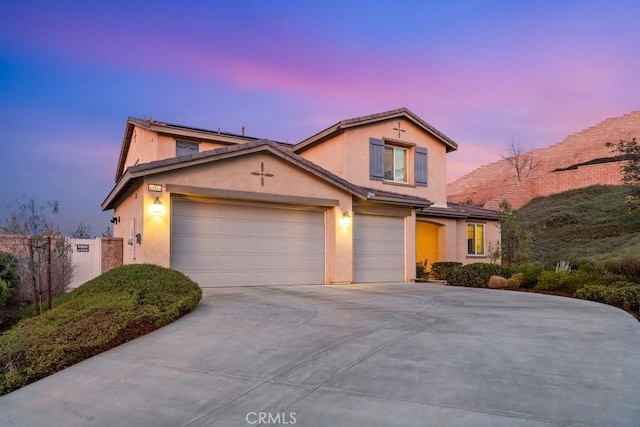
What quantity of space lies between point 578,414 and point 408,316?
165 inches

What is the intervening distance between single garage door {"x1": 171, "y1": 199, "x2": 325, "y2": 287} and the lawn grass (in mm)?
3106

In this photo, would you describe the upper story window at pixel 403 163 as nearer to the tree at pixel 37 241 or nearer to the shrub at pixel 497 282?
the shrub at pixel 497 282

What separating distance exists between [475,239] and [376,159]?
22.6 ft

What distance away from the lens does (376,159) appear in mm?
17188

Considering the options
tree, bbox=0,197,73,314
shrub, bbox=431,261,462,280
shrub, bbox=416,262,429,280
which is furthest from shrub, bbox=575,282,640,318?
tree, bbox=0,197,73,314

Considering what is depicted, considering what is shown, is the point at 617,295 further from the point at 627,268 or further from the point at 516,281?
the point at 516,281

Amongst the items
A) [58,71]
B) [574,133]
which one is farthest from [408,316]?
[574,133]

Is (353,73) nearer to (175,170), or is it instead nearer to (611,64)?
(175,170)

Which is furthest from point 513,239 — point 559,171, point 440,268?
point 559,171

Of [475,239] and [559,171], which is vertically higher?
[559,171]

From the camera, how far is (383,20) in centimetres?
1509

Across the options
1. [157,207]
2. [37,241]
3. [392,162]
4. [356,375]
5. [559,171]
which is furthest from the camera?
[559,171]

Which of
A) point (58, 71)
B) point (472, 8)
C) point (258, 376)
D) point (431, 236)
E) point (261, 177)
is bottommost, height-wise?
point (258, 376)

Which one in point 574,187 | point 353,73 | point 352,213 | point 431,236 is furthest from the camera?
point 574,187
